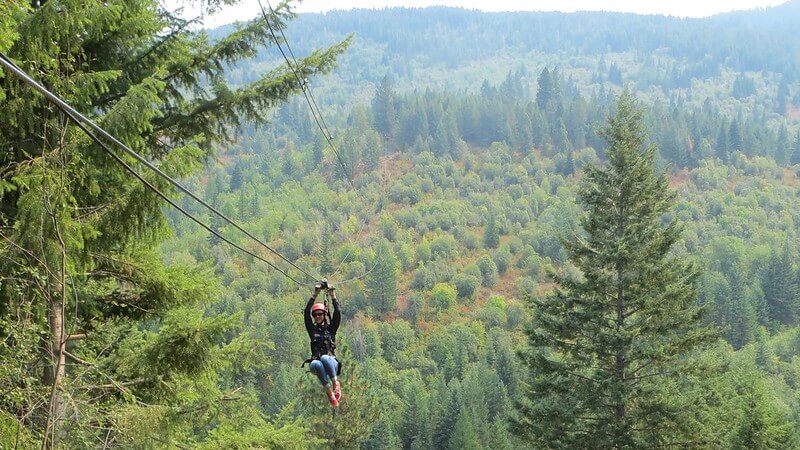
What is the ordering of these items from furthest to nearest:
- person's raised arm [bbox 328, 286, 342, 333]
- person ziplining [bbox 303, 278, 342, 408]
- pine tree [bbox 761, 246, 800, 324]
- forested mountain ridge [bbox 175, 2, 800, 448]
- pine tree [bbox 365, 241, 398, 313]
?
pine tree [bbox 365, 241, 398, 313]
pine tree [bbox 761, 246, 800, 324]
forested mountain ridge [bbox 175, 2, 800, 448]
person ziplining [bbox 303, 278, 342, 408]
person's raised arm [bbox 328, 286, 342, 333]

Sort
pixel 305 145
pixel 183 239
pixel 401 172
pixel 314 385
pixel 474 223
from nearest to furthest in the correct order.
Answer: pixel 314 385, pixel 183 239, pixel 474 223, pixel 401 172, pixel 305 145

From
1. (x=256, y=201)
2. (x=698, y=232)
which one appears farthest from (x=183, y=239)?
(x=698, y=232)

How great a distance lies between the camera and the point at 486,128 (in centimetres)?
15100

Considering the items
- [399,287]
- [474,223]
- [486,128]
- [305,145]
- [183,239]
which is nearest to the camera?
[399,287]

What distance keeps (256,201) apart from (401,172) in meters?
27.3

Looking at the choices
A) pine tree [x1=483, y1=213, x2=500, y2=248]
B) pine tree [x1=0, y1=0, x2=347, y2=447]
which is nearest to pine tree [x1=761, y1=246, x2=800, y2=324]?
pine tree [x1=483, y1=213, x2=500, y2=248]

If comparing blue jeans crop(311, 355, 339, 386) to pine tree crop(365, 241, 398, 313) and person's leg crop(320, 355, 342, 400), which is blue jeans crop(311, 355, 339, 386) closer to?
person's leg crop(320, 355, 342, 400)

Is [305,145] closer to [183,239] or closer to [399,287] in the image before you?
[183,239]

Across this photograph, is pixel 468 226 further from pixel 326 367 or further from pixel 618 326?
pixel 326 367

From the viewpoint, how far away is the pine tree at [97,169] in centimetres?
528

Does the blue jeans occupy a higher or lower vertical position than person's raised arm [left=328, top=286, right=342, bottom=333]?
lower

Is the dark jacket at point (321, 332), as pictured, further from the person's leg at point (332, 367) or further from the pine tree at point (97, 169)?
the pine tree at point (97, 169)

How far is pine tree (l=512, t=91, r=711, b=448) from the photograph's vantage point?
1430 centimetres

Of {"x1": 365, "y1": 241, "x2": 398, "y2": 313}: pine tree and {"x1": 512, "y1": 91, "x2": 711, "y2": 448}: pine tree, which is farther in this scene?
{"x1": 365, "y1": 241, "x2": 398, "y2": 313}: pine tree
